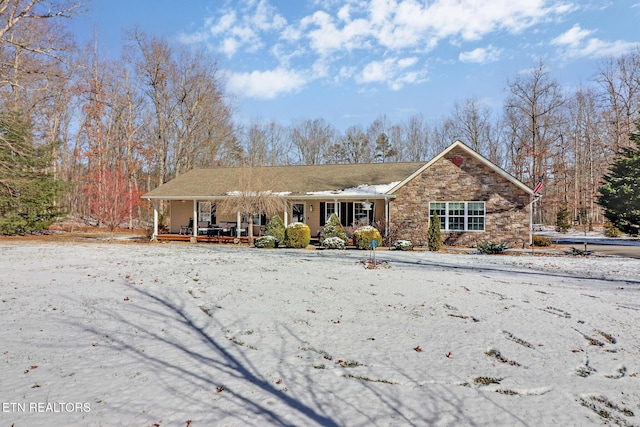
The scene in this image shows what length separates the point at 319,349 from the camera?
186 inches

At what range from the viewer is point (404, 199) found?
18594mm

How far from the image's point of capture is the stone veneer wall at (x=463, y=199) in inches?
690

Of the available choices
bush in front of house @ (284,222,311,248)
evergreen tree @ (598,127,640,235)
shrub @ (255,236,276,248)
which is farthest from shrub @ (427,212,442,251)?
evergreen tree @ (598,127,640,235)

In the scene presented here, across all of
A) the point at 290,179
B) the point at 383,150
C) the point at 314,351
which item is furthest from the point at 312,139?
the point at 314,351

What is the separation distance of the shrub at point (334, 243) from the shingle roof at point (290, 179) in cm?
411

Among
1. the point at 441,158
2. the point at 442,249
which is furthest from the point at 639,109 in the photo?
the point at 442,249

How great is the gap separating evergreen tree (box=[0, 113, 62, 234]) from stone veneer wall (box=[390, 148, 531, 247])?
20.4 meters

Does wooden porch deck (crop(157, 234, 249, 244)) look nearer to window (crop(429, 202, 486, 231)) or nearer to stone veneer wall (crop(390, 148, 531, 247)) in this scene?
stone veneer wall (crop(390, 148, 531, 247))

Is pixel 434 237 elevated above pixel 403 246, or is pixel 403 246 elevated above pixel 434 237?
pixel 434 237

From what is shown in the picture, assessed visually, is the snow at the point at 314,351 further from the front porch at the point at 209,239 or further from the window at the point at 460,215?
the front porch at the point at 209,239

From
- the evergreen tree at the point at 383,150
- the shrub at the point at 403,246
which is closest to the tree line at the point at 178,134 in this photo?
the evergreen tree at the point at 383,150

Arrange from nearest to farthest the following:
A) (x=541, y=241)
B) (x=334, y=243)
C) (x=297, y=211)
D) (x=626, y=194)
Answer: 1. (x=334, y=243)
2. (x=541, y=241)
3. (x=297, y=211)
4. (x=626, y=194)

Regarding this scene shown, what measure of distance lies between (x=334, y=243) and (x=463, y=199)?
6.69m

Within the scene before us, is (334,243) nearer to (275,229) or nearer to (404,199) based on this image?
(275,229)
